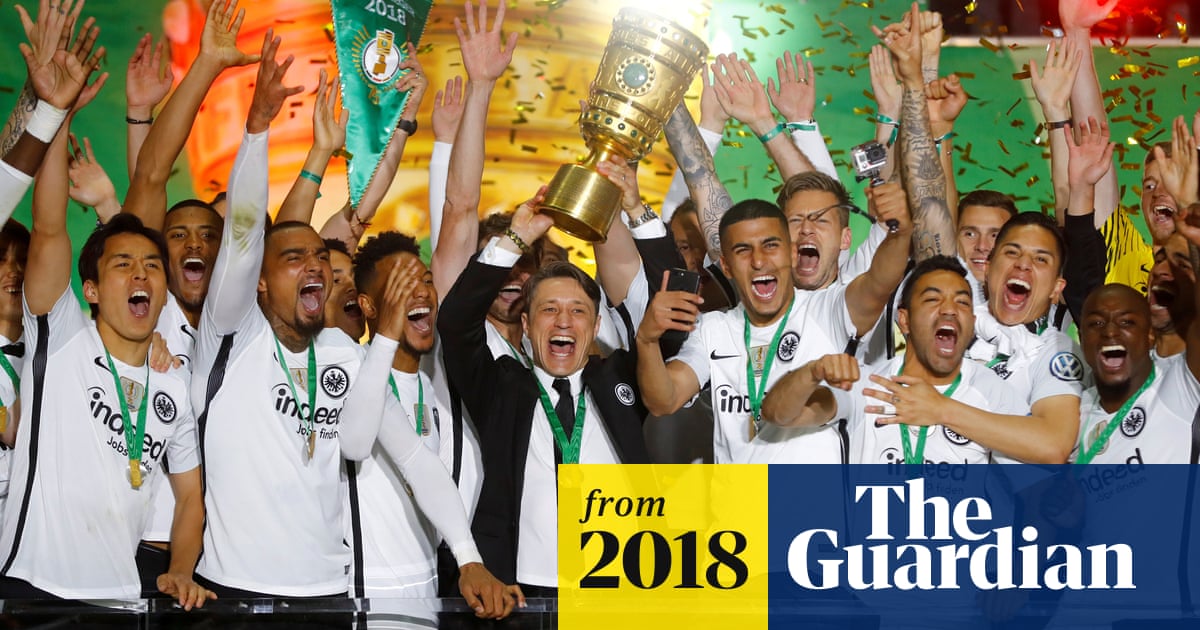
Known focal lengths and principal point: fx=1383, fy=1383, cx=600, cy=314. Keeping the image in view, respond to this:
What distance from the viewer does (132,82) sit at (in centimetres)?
483

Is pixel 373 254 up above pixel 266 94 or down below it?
below

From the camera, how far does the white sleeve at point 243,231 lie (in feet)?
12.4

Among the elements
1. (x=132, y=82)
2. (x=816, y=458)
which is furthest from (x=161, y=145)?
(x=816, y=458)

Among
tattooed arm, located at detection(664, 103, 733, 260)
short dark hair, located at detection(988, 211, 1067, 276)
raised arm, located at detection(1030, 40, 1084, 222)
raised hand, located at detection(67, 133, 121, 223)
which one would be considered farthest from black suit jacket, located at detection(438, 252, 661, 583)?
raised arm, located at detection(1030, 40, 1084, 222)

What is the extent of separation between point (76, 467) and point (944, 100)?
3.08 m

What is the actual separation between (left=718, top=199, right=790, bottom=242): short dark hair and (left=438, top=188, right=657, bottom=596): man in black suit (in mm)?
468

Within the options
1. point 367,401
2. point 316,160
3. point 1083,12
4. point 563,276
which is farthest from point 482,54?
point 1083,12

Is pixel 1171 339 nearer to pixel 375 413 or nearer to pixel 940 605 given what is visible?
pixel 940 605

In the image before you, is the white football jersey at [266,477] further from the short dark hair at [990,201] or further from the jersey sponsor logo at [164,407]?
the short dark hair at [990,201]

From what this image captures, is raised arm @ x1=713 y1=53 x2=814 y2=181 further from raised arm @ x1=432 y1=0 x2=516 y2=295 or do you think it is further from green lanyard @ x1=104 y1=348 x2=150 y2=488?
green lanyard @ x1=104 y1=348 x2=150 y2=488

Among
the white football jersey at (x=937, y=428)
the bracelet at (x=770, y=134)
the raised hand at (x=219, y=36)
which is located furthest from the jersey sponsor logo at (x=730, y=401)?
the raised hand at (x=219, y=36)

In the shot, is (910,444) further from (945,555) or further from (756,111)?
(756,111)

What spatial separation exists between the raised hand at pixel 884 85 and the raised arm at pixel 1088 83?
0.62 metres

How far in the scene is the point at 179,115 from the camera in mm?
4398
